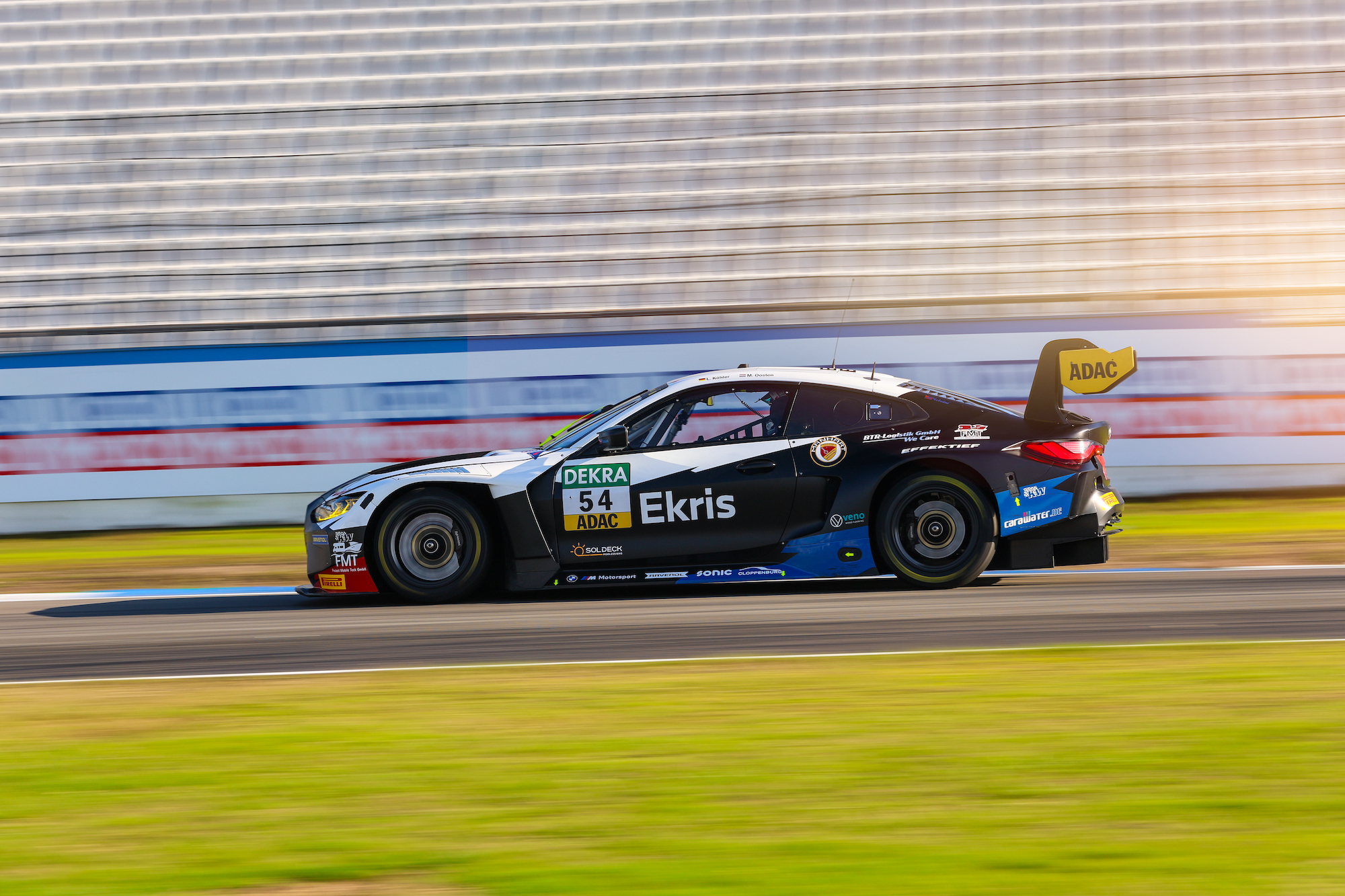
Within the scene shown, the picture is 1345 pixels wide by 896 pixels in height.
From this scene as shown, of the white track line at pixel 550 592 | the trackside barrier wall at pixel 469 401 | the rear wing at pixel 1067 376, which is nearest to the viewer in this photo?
the rear wing at pixel 1067 376

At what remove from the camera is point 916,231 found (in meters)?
15.0

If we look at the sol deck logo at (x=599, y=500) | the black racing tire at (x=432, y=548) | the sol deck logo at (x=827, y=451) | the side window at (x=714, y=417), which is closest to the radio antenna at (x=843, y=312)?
the side window at (x=714, y=417)

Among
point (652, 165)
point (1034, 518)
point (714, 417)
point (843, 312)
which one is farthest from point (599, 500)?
point (652, 165)

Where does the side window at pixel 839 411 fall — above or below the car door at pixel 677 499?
above

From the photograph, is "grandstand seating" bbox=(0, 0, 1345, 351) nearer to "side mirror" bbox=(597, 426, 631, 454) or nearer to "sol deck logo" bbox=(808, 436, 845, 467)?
"side mirror" bbox=(597, 426, 631, 454)

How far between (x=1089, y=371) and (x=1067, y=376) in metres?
0.14

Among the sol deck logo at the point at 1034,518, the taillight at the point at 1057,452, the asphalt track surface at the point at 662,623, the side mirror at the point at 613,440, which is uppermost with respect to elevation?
the side mirror at the point at 613,440

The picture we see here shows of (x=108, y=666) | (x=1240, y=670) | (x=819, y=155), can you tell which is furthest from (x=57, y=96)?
(x=1240, y=670)

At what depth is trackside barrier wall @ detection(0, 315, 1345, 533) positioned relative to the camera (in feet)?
41.7

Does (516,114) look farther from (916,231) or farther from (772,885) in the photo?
(772,885)

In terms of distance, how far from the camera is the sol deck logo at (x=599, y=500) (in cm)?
750

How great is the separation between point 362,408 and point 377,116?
534 centimetres

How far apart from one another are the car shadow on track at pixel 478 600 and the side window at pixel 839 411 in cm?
95

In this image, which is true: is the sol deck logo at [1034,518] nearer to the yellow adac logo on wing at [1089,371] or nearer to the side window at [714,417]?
the yellow adac logo on wing at [1089,371]
